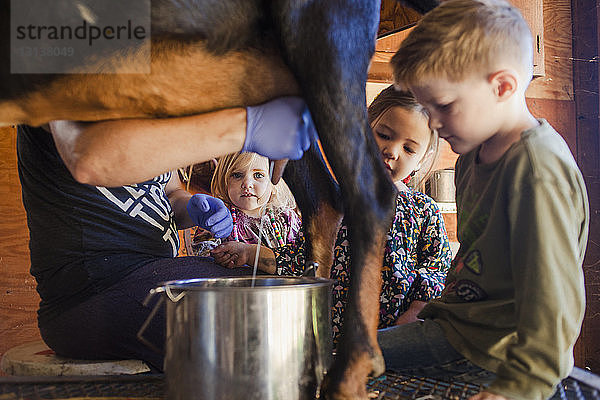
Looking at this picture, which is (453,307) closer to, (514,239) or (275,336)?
(514,239)

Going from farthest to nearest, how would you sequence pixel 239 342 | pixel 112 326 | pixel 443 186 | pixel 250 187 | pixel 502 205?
pixel 443 186 → pixel 250 187 → pixel 112 326 → pixel 502 205 → pixel 239 342

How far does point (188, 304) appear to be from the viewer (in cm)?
70

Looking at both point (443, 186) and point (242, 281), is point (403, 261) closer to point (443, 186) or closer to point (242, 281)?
point (242, 281)

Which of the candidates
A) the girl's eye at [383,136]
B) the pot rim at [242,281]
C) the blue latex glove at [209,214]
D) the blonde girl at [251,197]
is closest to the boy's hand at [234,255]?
the blue latex glove at [209,214]

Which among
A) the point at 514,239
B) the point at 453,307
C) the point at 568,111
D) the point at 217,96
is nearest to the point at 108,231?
the point at 217,96

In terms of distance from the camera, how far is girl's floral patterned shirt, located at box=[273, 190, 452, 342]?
1.37 metres

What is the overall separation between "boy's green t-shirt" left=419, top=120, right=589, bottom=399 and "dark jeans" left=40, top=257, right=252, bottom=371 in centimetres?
70

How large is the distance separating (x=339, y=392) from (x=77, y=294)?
0.77m

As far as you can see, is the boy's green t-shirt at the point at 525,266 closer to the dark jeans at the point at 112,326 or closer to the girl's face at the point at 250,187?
the dark jeans at the point at 112,326

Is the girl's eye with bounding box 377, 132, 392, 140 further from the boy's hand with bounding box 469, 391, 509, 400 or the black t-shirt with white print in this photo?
the boy's hand with bounding box 469, 391, 509, 400

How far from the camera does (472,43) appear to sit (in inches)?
30.5

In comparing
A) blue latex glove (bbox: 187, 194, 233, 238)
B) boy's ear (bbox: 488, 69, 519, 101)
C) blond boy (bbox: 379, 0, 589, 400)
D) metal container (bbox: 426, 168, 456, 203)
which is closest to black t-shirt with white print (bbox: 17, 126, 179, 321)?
blue latex glove (bbox: 187, 194, 233, 238)

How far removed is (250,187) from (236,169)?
9 cm

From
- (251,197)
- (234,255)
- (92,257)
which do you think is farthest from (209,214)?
(251,197)
